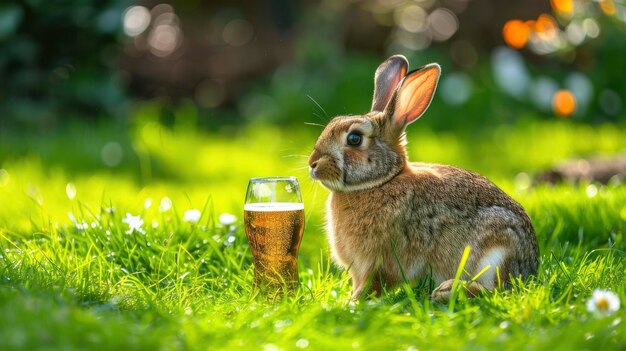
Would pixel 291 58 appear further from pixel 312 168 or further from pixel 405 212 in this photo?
pixel 405 212

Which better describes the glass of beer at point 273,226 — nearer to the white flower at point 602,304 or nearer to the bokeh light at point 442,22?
the white flower at point 602,304

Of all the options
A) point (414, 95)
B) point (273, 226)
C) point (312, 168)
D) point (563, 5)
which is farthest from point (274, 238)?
point (563, 5)

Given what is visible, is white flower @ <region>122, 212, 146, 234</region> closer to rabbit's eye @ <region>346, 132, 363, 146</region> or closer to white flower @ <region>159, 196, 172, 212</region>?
white flower @ <region>159, 196, 172, 212</region>

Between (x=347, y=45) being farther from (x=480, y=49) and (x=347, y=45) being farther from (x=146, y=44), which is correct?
(x=146, y=44)

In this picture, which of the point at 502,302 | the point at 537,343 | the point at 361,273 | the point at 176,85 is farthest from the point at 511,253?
the point at 176,85

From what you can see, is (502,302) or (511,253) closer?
(502,302)

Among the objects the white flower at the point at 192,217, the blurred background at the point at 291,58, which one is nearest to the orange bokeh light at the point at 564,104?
the blurred background at the point at 291,58
